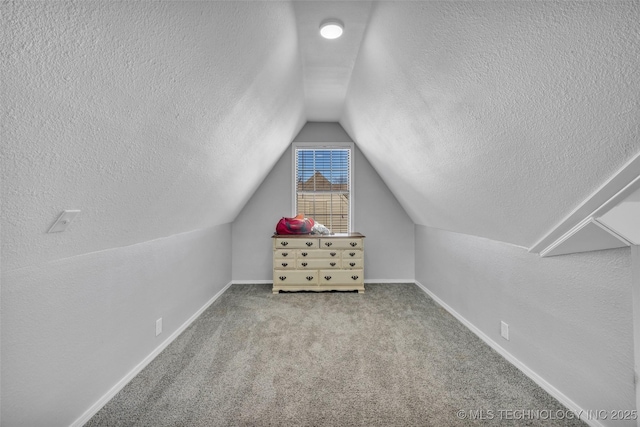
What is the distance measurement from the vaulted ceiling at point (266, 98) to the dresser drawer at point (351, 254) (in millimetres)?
1650

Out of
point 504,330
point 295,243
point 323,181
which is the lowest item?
point 504,330

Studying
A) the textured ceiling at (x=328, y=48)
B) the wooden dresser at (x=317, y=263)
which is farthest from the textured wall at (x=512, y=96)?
the wooden dresser at (x=317, y=263)

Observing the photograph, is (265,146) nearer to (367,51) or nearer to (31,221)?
(367,51)

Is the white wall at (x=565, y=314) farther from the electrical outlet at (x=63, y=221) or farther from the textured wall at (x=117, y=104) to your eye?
the electrical outlet at (x=63, y=221)

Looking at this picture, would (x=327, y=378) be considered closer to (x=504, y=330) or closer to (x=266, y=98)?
(x=504, y=330)

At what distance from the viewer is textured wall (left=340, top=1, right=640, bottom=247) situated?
0.80m

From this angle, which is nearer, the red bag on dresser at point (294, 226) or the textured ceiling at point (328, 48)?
the textured ceiling at point (328, 48)

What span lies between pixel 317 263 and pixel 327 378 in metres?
1.81

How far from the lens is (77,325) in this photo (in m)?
1.35

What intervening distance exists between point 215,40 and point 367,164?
3.13m

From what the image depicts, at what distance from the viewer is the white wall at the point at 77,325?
1.08 meters

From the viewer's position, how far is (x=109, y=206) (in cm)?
130

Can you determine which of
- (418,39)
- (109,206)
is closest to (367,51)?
(418,39)

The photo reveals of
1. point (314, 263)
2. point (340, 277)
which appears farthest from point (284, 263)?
point (340, 277)
